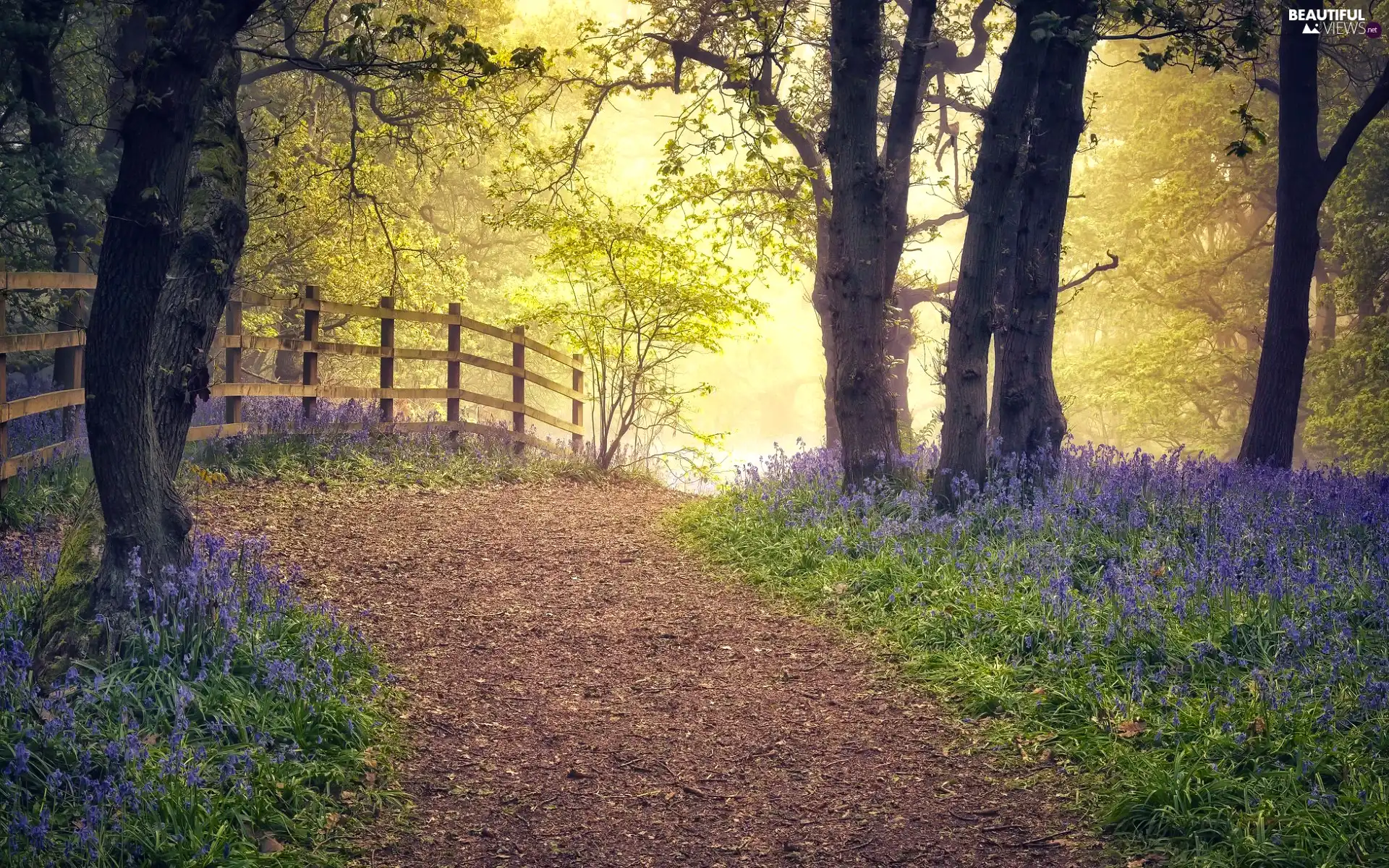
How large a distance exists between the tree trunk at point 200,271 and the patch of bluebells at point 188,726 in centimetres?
85

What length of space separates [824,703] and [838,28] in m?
6.67

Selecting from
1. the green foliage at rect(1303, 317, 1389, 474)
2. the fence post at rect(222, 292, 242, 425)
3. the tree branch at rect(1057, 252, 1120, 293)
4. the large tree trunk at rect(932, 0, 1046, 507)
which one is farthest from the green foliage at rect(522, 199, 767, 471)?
the green foliage at rect(1303, 317, 1389, 474)

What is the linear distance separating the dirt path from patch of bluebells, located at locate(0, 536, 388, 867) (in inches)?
18.5

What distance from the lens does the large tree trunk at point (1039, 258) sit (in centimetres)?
972

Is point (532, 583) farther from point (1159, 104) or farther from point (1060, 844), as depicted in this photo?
point (1159, 104)

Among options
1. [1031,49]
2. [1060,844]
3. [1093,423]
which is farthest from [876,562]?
[1093,423]

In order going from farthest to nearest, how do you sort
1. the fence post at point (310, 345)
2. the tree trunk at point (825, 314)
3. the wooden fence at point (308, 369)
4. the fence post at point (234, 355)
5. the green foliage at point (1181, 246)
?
the green foliage at point (1181, 246), the tree trunk at point (825, 314), the fence post at point (310, 345), the fence post at point (234, 355), the wooden fence at point (308, 369)

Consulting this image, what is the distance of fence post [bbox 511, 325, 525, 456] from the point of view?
14750mm

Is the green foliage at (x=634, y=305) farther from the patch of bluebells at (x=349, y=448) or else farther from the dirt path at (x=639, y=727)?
the dirt path at (x=639, y=727)

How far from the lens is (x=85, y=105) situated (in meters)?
14.6

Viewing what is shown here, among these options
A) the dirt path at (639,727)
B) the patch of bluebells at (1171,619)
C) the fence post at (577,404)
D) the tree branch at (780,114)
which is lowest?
the dirt path at (639,727)

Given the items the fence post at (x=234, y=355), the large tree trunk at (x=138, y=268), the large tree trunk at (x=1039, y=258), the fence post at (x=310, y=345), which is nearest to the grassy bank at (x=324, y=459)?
the fence post at (x=310, y=345)

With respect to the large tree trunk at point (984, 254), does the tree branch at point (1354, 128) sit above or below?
above

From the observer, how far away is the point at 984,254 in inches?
348
